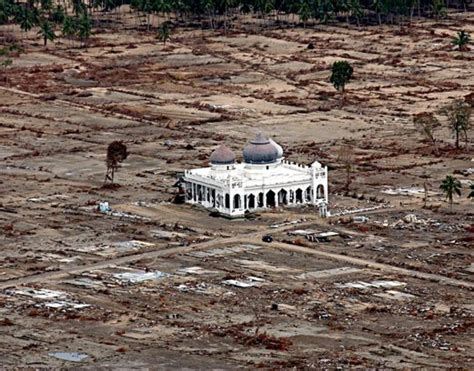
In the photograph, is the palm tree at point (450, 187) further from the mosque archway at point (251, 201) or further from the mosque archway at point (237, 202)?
the mosque archway at point (237, 202)

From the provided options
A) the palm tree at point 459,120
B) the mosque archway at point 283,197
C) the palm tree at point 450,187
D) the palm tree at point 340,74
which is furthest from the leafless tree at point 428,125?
the palm tree at point 340,74

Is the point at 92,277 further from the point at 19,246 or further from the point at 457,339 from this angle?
the point at 457,339

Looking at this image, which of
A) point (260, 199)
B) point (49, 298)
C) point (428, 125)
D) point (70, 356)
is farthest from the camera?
point (428, 125)

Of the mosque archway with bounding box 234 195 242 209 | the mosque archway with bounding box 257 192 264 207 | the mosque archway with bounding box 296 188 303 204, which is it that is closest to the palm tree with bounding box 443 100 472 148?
the mosque archway with bounding box 296 188 303 204

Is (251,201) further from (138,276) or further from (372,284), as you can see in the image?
(372,284)

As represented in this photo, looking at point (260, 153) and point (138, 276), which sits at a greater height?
point (260, 153)

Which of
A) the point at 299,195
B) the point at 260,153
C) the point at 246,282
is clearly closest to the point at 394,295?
the point at 246,282

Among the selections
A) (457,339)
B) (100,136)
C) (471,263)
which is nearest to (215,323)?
(457,339)
